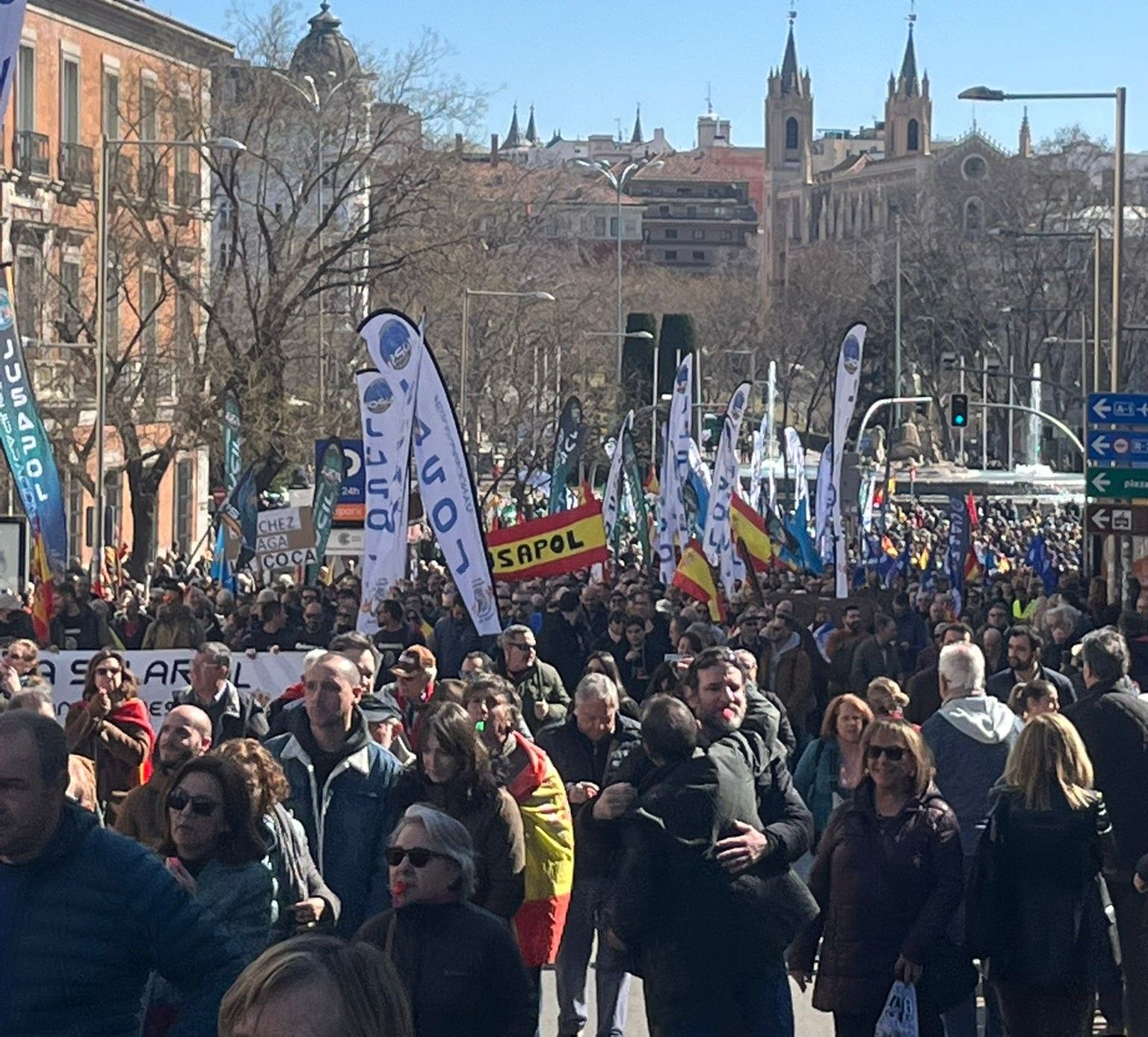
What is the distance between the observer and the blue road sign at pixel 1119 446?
26.1 metres

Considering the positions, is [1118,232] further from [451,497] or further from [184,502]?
[184,502]

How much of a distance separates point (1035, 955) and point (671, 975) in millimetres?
1208

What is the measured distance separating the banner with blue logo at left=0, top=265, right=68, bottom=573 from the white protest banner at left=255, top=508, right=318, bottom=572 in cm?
741

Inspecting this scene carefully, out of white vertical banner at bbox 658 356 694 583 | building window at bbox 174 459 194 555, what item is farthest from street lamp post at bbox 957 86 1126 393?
building window at bbox 174 459 194 555

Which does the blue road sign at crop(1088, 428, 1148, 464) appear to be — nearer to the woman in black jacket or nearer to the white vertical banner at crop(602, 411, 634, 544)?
the white vertical banner at crop(602, 411, 634, 544)

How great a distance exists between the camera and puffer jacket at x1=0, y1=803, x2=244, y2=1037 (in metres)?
4.94

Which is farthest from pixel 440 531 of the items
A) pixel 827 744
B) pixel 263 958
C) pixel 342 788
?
pixel 263 958

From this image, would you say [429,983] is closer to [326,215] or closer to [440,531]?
[440,531]

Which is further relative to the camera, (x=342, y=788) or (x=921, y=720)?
(x=921, y=720)

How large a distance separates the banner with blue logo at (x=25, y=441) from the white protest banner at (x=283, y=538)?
24.3ft

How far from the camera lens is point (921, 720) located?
1344 centimetres

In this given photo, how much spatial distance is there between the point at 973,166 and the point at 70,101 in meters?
124

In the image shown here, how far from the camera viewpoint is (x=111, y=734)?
9.55 meters

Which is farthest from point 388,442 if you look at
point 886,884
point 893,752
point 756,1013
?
point 756,1013
